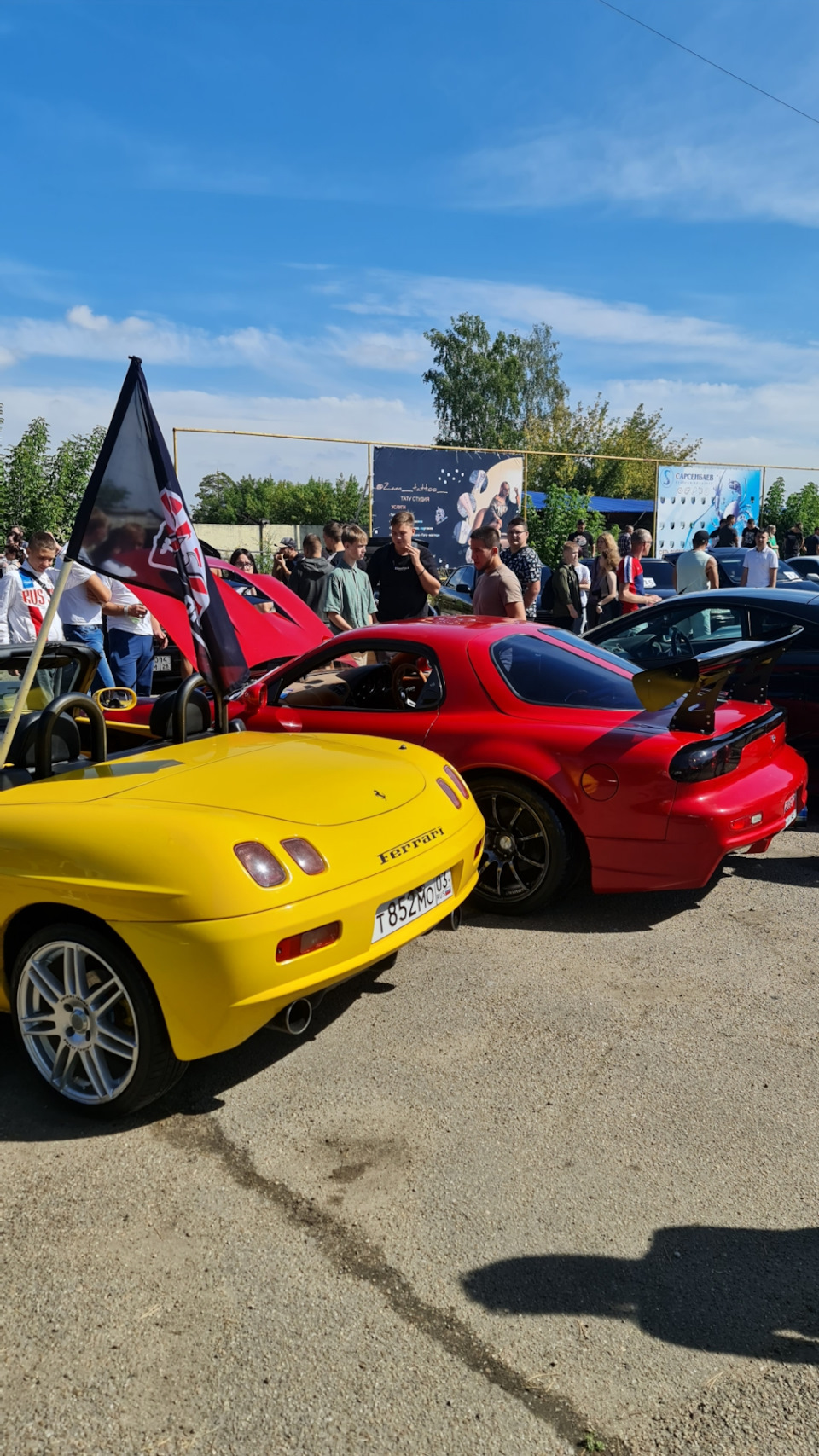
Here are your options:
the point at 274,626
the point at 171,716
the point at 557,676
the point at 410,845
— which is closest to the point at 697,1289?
the point at 410,845

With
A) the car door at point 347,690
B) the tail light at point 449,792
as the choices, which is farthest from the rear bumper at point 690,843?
the car door at point 347,690

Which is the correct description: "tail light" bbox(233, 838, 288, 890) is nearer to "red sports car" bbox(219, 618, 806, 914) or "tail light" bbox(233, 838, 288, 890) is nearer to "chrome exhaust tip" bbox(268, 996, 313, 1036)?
"chrome exhaust tip" bbox(268, 996, 313, 1036)

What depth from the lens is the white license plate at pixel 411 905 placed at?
335cm

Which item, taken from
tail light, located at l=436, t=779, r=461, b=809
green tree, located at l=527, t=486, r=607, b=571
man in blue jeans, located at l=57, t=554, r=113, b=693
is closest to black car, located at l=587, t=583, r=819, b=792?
tail light, located at l=436, t=779, r=461, b=809

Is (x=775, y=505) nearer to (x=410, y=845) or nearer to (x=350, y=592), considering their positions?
(x=350, y=592)

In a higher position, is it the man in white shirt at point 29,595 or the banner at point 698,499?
the banner at point 698,499

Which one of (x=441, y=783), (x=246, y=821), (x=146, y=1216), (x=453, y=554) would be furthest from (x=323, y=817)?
(x=453, y=554)

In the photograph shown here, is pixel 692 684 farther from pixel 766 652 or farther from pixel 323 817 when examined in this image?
pixel 323 817

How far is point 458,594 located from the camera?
17.8 meters

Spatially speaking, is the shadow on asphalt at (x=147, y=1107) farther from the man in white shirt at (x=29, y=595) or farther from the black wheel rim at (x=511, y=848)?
the man in white shirt at (x=29, y=595)

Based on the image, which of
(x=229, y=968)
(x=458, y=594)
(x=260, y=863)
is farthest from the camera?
(x=458, y=594)

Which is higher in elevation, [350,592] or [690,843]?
[350,592]

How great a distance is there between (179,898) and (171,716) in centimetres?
158

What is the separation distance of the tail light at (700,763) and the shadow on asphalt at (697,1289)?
2190 millimetres
